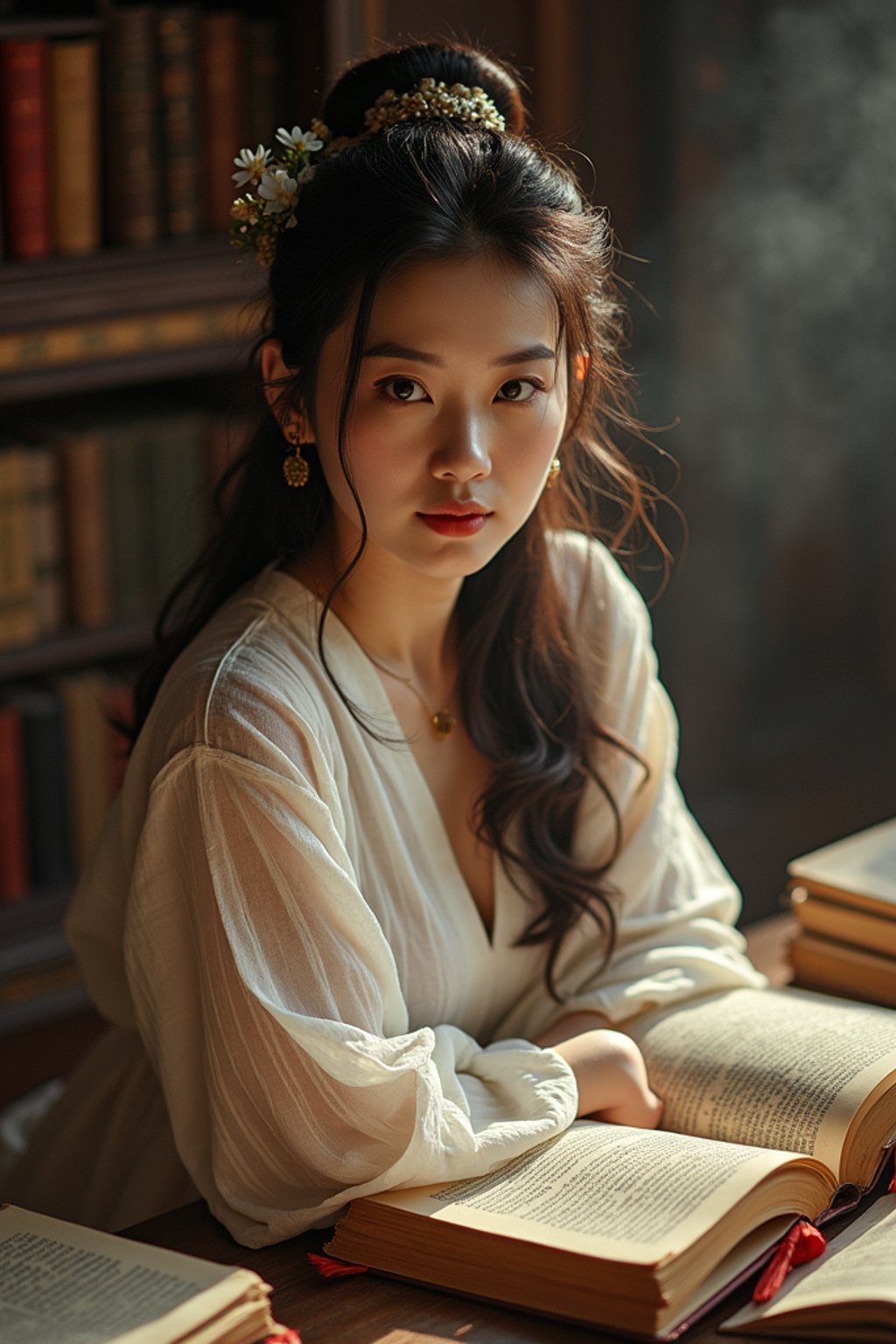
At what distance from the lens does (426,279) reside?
4.15ft

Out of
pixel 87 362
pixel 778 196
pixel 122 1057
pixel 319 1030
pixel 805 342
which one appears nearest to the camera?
pixel 319 1030

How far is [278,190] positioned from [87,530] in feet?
4.00

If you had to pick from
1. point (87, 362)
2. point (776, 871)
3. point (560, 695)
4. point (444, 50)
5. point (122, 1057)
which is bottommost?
point (776, 871)

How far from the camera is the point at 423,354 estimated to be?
1.26 m

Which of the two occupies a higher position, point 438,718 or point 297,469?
point 297,469

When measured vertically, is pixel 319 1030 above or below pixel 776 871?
above

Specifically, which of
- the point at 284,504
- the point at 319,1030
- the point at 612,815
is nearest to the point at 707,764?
the point at 612,815

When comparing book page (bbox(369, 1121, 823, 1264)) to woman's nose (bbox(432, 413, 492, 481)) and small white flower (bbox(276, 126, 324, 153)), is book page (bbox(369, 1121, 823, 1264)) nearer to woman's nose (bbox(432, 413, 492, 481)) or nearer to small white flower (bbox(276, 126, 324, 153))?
woman's nose (bbox(432, 413, 492, 481))

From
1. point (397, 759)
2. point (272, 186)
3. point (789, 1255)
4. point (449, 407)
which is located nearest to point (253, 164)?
point (272, 186)

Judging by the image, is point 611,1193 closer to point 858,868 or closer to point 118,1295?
point 118,1295

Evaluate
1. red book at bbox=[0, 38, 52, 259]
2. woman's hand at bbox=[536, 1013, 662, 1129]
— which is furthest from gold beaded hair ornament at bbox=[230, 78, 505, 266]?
red book at bbox=[0, 38, 52, 259]

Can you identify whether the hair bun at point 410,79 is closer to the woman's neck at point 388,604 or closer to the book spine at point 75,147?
the woman's neck at point 388,604

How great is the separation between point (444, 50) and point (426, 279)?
294 millimetres

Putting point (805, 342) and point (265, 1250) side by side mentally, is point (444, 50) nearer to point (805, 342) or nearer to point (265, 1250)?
point (265, 1250)
